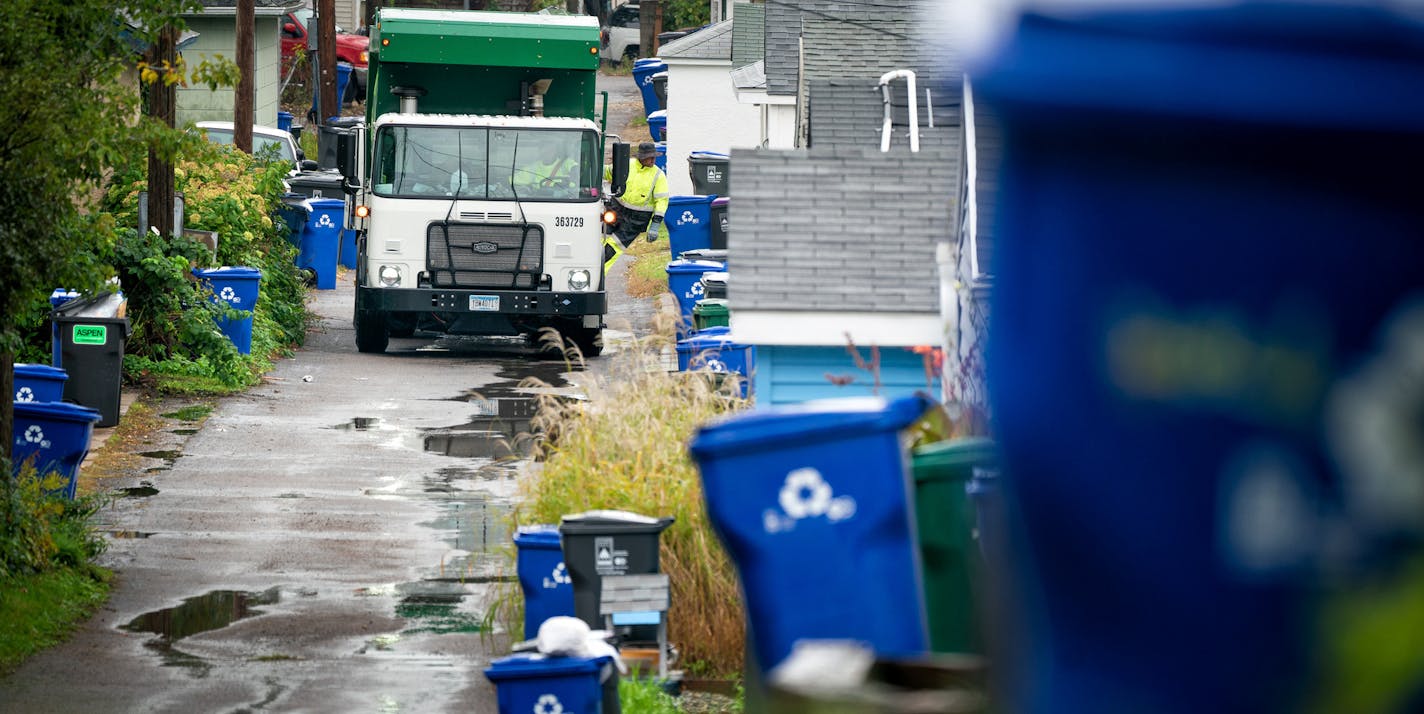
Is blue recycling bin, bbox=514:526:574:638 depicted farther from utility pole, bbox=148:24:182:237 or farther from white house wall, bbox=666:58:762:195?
white house wall, bbox=666:58:762:195

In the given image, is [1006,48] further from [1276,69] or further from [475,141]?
[475,141]

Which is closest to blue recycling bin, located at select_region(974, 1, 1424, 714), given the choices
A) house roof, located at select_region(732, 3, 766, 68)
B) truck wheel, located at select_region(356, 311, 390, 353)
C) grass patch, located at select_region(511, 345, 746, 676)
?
grass patch, located at select_region(511, 345, 746, 676)

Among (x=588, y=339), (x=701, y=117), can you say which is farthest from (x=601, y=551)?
(x=701, y=117)

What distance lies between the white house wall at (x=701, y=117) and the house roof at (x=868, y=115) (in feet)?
68.2

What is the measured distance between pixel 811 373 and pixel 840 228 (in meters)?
0.77

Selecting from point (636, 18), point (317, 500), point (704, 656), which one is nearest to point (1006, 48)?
point (704, 656)

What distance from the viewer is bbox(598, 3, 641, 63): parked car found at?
5988 centimetres

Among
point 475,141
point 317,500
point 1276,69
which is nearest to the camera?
point 1276,69

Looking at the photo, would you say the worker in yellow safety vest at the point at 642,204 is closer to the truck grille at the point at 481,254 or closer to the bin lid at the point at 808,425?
the truck grille at the point at 481,254

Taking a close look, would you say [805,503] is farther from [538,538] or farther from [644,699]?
[538,538]

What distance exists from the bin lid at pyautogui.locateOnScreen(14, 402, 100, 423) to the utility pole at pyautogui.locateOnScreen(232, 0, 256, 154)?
13.7 meters

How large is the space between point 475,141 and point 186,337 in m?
3.98

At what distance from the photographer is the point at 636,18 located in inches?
2422

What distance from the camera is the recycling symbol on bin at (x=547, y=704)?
7.10 m
